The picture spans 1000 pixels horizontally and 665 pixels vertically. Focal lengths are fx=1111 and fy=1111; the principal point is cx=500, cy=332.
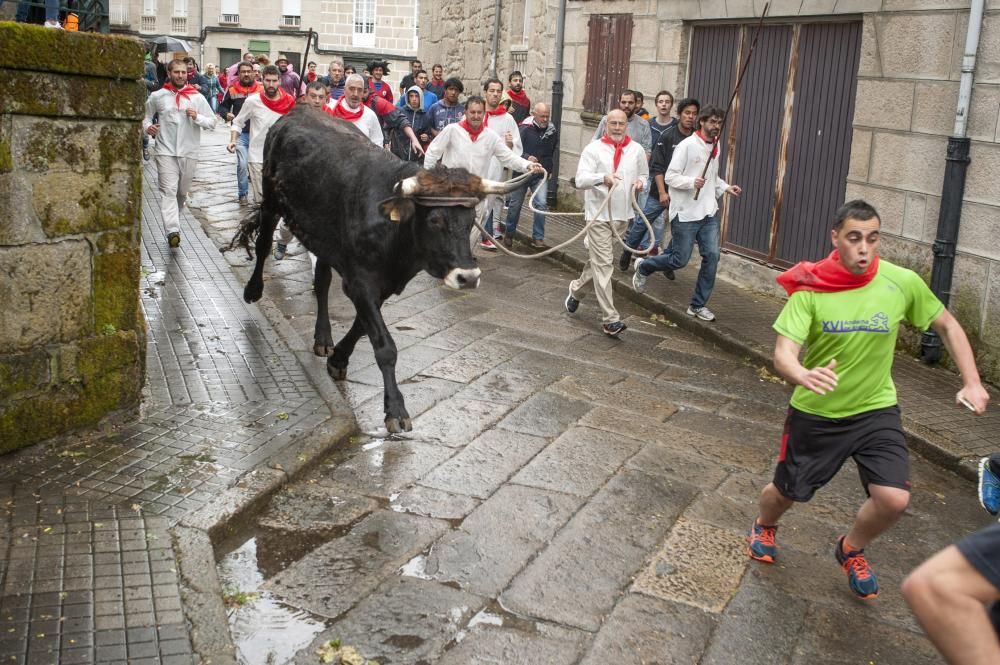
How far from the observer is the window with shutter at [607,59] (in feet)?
46.6

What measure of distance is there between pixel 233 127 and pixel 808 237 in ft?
20.6

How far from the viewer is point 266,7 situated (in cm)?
4447

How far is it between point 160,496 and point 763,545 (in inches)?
112

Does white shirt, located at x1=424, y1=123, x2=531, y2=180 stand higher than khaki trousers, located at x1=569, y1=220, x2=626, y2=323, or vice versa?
white shirt, located at x1=424, y1=123, x2=531, y2=180

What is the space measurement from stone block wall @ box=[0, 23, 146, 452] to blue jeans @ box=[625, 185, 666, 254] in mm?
6755

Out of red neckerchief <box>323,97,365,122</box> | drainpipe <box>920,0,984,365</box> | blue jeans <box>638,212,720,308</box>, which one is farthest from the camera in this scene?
red neckerchief <box>323,97,365,122</box>

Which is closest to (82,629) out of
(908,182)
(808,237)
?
(908,182)

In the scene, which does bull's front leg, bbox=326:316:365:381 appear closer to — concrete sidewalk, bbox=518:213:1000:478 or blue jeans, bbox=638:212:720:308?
concrete sidewalk, bbox=518:213:1000:478

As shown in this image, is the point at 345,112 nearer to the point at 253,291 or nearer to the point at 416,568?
the point at 253,291

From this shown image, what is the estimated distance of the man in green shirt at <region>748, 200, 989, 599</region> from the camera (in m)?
4.69

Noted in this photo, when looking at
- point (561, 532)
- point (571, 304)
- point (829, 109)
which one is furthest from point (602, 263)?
point (561, 532)

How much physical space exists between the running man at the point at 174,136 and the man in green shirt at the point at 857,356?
7.76m

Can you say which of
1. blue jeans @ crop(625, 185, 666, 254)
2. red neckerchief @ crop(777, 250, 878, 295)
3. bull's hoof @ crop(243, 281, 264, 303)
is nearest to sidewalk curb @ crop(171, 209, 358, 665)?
bull's hoof @ crop(243, 281, 264, 303)

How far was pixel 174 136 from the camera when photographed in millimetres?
11062
